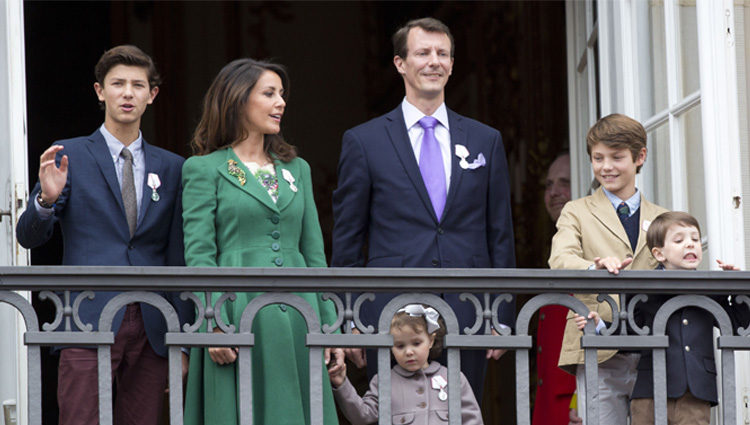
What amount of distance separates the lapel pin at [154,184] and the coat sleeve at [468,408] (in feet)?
4.31

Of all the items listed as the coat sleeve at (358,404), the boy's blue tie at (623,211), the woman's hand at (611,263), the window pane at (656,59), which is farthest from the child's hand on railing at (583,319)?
the window pane at (656,59)

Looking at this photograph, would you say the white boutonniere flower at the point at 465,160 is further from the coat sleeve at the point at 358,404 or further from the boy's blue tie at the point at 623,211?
the coat sleeve at the point at 358,404

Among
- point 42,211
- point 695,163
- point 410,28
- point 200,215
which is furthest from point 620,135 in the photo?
point 42,211

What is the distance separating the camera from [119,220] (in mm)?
4996

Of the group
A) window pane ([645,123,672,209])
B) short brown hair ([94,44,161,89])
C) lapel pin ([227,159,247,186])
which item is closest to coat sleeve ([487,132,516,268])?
window pane ([645,123,672,209])

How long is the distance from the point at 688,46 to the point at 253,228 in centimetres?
204

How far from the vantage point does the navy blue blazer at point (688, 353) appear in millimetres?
4715

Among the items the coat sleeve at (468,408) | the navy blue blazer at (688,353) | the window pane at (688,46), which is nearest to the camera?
the navy blue blazer at (688,353)

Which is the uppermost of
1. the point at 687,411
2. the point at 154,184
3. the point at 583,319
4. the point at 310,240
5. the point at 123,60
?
the point at 123,60

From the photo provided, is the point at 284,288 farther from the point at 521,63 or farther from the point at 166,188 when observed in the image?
the point at 521,63

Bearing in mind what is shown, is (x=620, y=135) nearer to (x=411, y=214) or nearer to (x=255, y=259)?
(x=411, y=214)

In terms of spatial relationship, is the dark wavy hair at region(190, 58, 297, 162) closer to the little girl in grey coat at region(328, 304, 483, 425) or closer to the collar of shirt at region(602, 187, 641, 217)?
the little girl in grey coat at region(328, 304, 483, 425)

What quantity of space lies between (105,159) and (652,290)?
203cm

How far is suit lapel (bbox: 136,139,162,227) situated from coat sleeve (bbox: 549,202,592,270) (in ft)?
4.87
